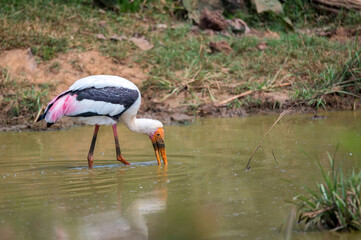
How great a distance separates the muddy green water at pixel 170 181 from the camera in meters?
3.92

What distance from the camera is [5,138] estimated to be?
783 cm

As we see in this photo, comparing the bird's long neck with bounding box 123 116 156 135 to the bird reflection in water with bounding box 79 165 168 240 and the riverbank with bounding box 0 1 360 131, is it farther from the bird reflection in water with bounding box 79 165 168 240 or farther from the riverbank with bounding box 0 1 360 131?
the riverbank with bounding box 0 1 360 131

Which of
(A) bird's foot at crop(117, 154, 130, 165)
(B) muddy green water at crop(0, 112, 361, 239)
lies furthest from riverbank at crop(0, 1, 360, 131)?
(A) bird's foot at crop(117, 154, 130, 165)

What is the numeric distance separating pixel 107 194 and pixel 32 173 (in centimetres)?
125

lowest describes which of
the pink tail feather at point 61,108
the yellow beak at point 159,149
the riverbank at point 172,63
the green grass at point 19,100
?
the green grass at point 19,100

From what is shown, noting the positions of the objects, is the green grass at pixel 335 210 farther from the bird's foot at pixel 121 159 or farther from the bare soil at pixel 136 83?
the bare soil at pixel 136 83

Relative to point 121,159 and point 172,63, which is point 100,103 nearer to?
point 121,159

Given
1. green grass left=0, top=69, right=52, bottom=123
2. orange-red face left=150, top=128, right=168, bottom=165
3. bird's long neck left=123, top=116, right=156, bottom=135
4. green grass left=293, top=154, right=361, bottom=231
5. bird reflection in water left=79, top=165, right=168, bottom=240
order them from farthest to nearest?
green grass left=0, top=69, right=52, bottom=123
bird's long neck left=123, top=116, right=156, bottom=135
orange-red face left=150, top=128, right=168, bottom=165
bird reflection in water left=79, top=165, right=168, bottom=240
green grass left=293, top=154, right=361, bottom=231

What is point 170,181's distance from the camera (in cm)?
526

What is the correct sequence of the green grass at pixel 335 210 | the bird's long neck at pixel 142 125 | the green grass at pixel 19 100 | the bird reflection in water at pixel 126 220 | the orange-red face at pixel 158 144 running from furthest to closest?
the green grass at pixel 19 100
the bird's long neck at pixel 142 125
the orange-red face at pixel 158 144
the bird reflection in water at pixel 126 220
the green grass at pixel 335 210

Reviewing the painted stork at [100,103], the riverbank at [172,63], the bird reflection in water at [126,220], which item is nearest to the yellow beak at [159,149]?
the painted stork at [100,103]

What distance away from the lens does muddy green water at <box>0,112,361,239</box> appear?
392 centimetres

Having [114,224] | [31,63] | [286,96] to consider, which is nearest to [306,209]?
[114,224]

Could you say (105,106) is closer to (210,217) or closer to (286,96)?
(210,217)
